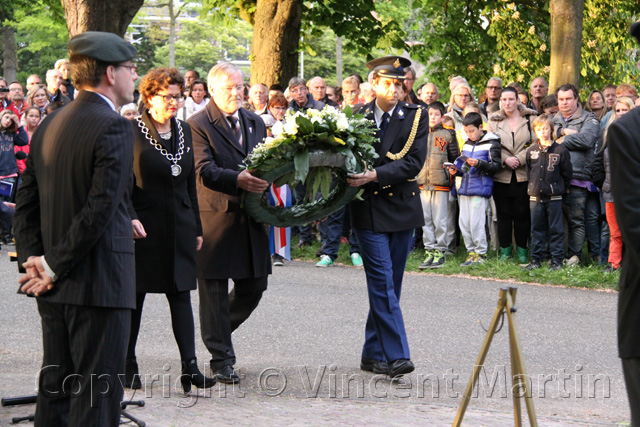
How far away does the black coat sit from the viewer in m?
6.43

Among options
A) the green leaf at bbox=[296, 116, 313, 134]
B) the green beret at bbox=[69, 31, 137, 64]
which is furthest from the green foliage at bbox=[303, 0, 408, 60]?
the green beret at bbox=[69, 31, 137, 64]

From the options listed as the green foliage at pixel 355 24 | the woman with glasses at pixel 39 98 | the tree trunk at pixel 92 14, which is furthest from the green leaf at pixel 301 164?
the green foliage at pixel 355 24

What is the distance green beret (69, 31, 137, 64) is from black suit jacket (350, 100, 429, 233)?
9.76 feet

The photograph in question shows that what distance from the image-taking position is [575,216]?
12477mm

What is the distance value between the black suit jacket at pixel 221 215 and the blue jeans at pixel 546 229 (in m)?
6.14

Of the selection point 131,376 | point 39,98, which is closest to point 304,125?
point 131,376

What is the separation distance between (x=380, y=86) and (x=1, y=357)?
381 centimetres

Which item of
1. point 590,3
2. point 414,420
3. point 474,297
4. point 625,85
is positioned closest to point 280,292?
point 474,297

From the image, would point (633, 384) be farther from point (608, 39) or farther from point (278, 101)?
point (608, 39)

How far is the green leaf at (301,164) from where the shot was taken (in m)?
6.65

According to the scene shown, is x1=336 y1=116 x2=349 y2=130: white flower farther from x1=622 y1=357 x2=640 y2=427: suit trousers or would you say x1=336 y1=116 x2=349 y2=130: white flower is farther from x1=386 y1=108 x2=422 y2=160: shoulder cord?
x1=622 y1=357 x2=640 y2=427: suit trousers

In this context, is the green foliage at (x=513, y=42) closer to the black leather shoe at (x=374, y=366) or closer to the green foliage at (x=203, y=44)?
the black leather shoe at (x=374, y=366)

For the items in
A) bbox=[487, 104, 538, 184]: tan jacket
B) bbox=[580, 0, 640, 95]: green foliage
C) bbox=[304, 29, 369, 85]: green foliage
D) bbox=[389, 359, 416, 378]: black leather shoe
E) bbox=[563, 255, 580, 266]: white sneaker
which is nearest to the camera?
bbox=[389, 359, 416, 378]: black leather shoe

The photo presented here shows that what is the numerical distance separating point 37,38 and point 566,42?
107 feet
